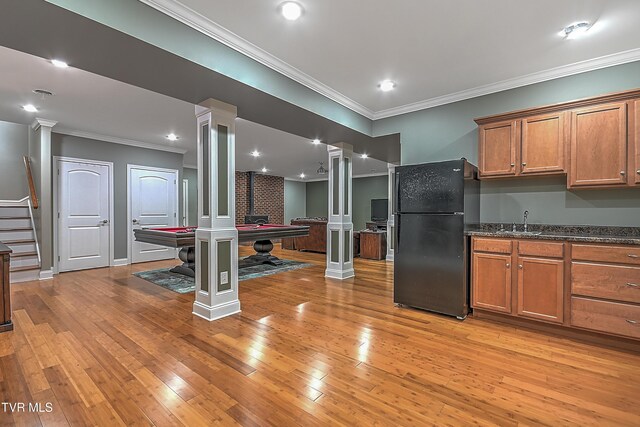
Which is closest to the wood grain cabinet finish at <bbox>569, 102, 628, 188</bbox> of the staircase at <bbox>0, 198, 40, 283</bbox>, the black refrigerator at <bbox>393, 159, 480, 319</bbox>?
the black refrigerator at <bbox>393, 159, 480, 319</bbox>

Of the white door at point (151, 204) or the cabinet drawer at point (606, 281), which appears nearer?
the cabinet drawer at point (606, 281)

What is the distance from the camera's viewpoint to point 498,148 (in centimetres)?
322

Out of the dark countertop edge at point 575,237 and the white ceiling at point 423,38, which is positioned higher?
the white ceiling at point 423,38

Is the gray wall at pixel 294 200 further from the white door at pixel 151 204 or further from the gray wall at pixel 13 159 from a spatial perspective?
the gray wall at pixel 13 159

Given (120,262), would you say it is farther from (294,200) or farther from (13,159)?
(294,200)

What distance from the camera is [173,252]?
7137 mm

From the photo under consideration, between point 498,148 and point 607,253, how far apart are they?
1372 millimetres

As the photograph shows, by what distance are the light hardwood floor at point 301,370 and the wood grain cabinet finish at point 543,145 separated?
5.36 ft

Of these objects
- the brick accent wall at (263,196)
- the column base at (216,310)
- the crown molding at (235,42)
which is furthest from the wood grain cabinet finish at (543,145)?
the brick accent wall at (263,196)

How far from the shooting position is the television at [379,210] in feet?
32.7

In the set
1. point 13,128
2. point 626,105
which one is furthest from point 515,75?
point 13,128

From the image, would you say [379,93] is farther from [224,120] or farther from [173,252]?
[173,252]

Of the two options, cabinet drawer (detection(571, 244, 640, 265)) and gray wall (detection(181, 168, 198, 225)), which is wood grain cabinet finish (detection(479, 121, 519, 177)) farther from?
gray wall (detection(181, 168, 198, 225))

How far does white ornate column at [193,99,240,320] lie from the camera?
3074mm
